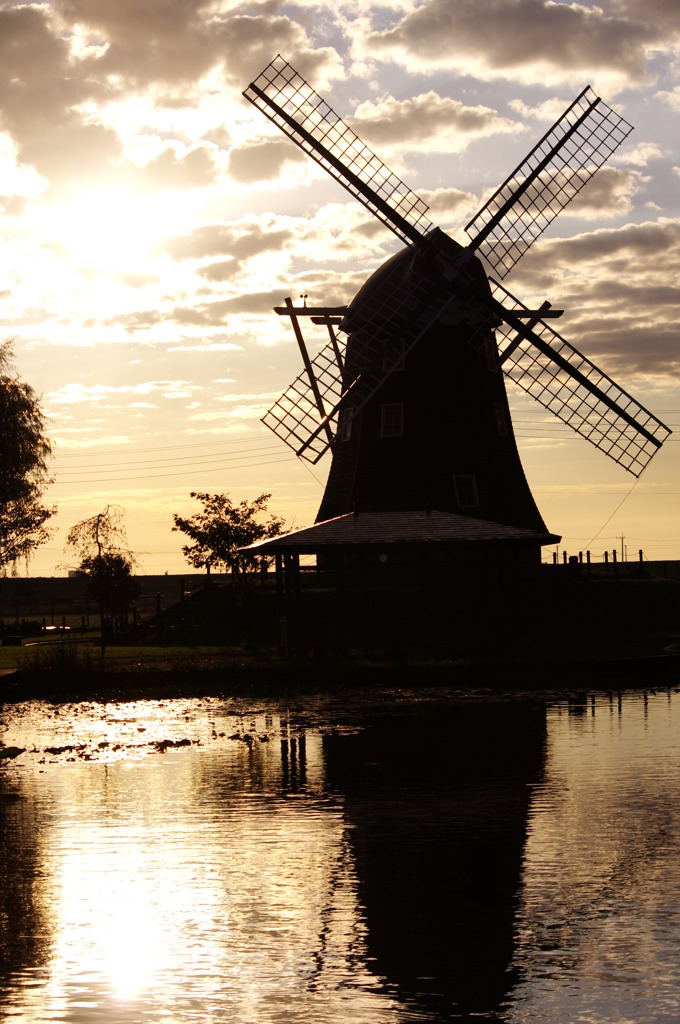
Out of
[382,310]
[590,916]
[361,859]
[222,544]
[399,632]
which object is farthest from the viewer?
[222,544]

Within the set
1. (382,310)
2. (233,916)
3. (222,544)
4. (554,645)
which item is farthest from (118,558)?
(233,916)

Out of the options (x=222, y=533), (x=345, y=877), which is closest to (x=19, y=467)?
(x=222, y=533)

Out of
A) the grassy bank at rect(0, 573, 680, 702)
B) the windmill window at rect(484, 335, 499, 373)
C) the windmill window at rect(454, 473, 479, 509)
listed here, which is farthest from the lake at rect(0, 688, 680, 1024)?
the windmill window at rect(484, 335, 499, 373)

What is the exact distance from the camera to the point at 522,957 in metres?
10.4

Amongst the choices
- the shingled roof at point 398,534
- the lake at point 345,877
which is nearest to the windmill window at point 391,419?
the shingled roof at point 398,534

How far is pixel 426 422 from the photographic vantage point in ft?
→ 153

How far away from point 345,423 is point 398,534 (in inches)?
374

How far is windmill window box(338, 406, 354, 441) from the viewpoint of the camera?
47312mm

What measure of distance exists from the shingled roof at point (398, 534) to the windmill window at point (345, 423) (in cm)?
717

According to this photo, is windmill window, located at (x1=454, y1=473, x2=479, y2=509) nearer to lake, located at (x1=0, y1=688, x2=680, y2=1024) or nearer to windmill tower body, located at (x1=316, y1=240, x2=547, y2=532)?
windmill tower body, located at (x1=316, y1=240, x2=547, y2=532)

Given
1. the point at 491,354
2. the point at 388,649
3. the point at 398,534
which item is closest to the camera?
the point at 398,534

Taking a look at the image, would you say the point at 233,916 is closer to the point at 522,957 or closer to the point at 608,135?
the point at 522,957

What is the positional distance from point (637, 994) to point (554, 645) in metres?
33.0

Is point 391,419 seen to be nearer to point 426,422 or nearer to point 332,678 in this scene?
point 426,422
